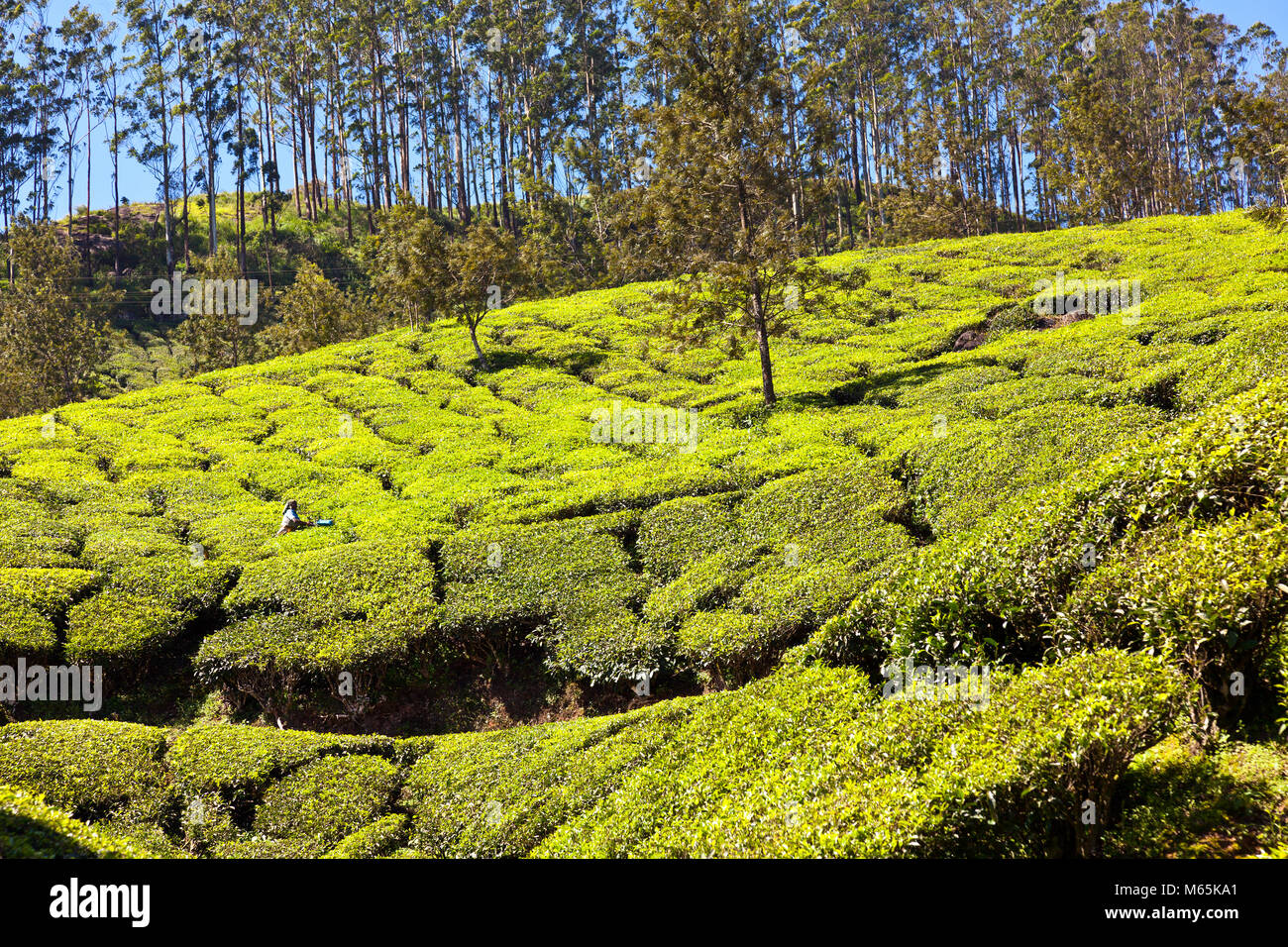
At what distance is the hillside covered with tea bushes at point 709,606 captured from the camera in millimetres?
8570

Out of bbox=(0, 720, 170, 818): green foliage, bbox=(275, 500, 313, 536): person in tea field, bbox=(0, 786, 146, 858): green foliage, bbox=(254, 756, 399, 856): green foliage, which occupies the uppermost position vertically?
bbox=(275, 500, 313, 536): person in tea field

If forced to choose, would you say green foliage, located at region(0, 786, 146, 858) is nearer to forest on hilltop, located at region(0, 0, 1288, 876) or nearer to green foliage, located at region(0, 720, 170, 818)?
forest on hilltop, located at region(0, 0, 1288, 876)

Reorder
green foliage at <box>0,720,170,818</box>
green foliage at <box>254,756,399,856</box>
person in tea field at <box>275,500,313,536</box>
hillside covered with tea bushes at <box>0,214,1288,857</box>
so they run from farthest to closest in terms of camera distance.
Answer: person in tea field at <box>275,500,313,536</box> < green foliage at <box>0,720,170,818</box> < green foliage at <box>254,756,399,856</box> < hillside covered with tea bushes at <box>0,214,1288,857</box>

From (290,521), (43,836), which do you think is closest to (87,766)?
→ (43,836)

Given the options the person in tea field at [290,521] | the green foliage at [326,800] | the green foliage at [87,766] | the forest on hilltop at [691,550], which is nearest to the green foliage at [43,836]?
the forest on hilltop at [691,550]

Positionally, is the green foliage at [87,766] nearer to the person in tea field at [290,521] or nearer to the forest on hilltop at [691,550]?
the forest on hilltop at [691,550]

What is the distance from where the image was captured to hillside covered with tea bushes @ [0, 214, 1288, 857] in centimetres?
857

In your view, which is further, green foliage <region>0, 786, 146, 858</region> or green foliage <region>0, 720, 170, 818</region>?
green foliage <region>0, 720, 170, 818</region>

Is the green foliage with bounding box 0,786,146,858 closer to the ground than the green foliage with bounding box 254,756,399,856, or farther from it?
farther from it

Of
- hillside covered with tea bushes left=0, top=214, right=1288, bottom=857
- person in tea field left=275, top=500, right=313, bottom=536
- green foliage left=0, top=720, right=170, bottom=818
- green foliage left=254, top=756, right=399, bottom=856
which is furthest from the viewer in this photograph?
person in tea field left=275, top=500, right=313, bottom=536

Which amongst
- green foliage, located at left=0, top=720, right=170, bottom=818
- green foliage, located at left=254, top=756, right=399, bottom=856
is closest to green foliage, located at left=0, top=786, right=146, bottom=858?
green foliage, located at left=254, top=756, right=399, bottom=856

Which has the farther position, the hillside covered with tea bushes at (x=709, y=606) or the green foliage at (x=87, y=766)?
the green foliage at (x=87, y=766)
